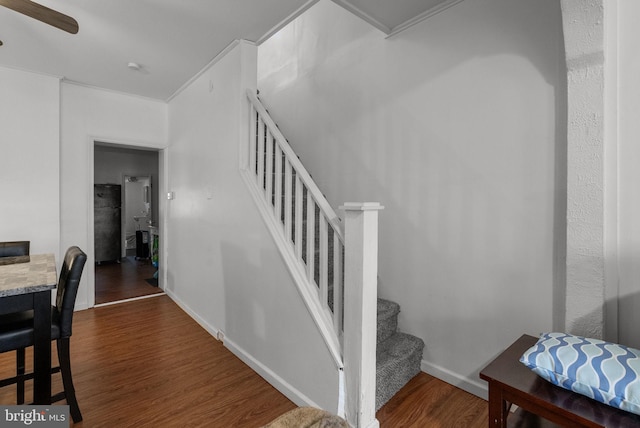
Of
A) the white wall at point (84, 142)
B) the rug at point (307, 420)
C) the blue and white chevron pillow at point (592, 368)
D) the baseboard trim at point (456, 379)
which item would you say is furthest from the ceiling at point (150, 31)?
the baseboard trim at point (456, 379)

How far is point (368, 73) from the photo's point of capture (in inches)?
107

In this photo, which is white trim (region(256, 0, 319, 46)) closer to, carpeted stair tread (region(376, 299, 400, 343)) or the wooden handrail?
the wooden handrail

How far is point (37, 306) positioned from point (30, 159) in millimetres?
2607

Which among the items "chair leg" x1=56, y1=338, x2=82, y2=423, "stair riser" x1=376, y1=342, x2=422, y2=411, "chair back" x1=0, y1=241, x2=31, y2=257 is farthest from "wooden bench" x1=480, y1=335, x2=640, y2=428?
"chair back" x1=0, y1=241, x2=31, y2=257

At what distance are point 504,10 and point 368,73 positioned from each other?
1.09 m

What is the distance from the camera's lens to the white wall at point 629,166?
1369 millimetres

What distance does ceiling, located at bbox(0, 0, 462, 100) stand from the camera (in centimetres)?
218

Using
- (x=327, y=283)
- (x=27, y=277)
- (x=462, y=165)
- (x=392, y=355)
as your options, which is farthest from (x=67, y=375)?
(x=462, y=165)

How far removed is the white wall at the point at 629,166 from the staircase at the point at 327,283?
45.7 inches

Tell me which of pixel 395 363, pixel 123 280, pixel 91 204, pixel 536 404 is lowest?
pixel 123 280

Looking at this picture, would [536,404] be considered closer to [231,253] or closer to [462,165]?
[462,165]

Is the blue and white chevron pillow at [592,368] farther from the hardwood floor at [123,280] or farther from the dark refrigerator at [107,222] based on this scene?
the dark refrigerator at [107,222]

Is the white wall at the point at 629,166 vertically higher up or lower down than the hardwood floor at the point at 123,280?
higher up

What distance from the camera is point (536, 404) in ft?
3.53
